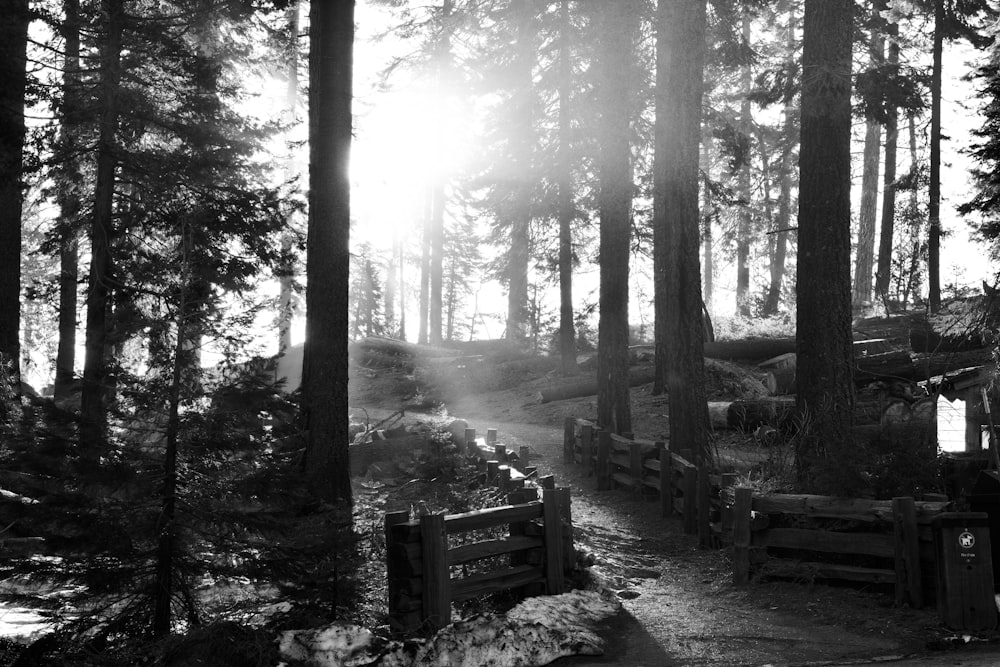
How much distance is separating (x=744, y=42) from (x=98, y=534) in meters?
17.2

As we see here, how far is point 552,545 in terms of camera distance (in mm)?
8750

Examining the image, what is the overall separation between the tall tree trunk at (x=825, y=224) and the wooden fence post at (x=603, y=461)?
390 cm

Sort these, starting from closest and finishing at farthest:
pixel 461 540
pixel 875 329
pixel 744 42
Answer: pixel 461 540 → pixel 744 42 → pixel 875 329

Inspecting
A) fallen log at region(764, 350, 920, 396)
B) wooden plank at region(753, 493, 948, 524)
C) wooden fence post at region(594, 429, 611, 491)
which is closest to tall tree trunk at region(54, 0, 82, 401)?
wooden fence post at region(594, 429, 611, 491)

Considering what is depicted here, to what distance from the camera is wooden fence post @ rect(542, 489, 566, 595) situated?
343 inches

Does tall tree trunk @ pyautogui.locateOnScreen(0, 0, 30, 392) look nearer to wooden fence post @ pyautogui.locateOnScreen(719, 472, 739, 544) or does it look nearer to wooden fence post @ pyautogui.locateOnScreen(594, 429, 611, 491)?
wooden fence post @ pyautogui.locateOnScreen(594, 429, 611, 491)

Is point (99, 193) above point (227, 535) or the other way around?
above

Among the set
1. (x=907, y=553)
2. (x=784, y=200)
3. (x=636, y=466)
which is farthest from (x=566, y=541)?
(x=784, y=200)

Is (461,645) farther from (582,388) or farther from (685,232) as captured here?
(582,388)

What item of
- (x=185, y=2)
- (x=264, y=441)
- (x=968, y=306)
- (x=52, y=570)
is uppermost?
(x=185, y=2)

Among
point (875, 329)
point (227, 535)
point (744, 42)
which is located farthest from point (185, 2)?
point (875, 329)

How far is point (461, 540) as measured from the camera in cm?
974

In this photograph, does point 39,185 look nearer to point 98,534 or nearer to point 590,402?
point 98,534

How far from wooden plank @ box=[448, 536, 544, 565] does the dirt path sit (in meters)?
1.03
